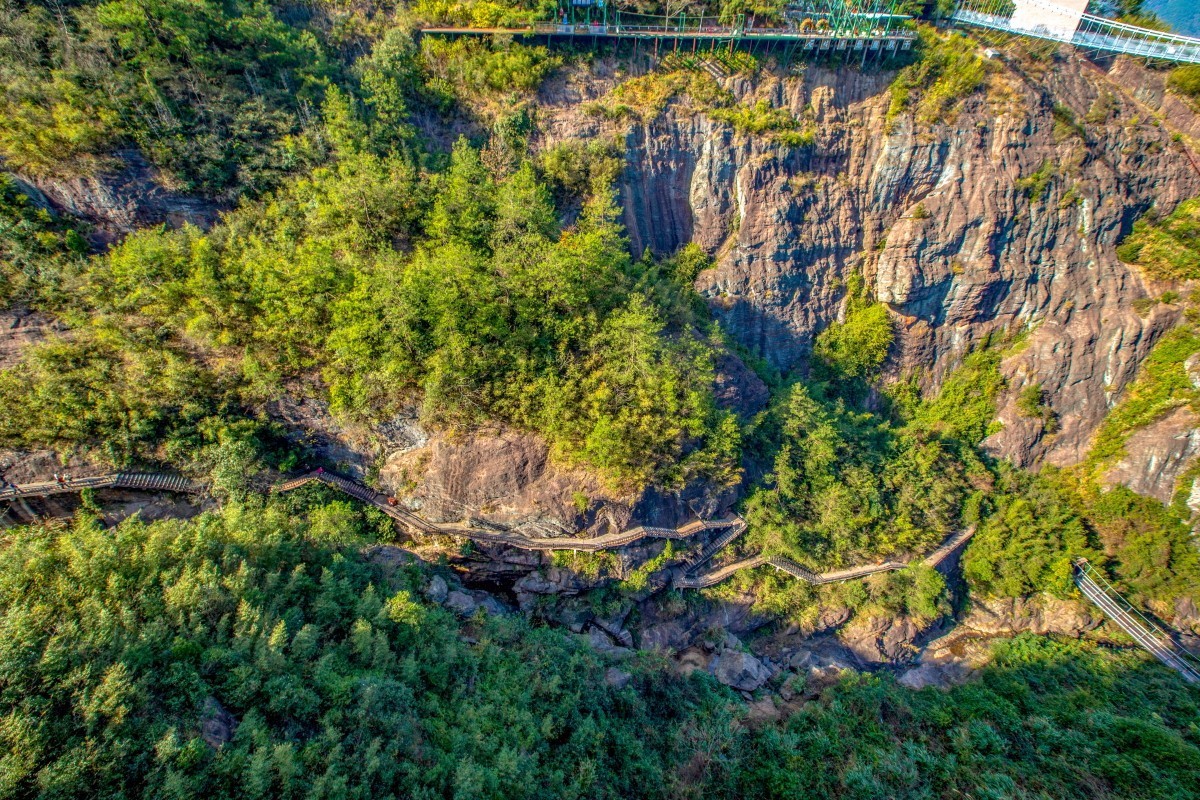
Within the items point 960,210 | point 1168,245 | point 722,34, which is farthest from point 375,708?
point 1168,245

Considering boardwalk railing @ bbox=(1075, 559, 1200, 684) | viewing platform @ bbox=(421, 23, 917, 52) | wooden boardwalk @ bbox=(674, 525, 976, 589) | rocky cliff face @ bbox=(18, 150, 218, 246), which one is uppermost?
viewing platform @ bbox=(421, 23, 917, 52)

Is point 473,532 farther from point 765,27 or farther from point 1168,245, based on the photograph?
point 1168,245

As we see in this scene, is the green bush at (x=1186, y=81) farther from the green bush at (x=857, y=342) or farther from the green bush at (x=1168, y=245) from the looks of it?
the green bush at (x=857, y=342)

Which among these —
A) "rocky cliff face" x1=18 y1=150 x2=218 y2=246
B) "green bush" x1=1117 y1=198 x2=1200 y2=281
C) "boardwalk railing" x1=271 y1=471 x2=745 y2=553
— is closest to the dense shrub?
"rocky cliff face" x1=18 y1=150 x2=218 y2=246

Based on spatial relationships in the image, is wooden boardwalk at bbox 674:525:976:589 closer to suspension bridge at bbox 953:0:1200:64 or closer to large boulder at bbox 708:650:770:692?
large boulder at bbox 708:650:770:692

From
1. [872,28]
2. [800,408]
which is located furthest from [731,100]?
[800,408]

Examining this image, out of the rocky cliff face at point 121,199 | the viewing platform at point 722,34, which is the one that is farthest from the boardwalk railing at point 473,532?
the viewing platform at point 722,34
